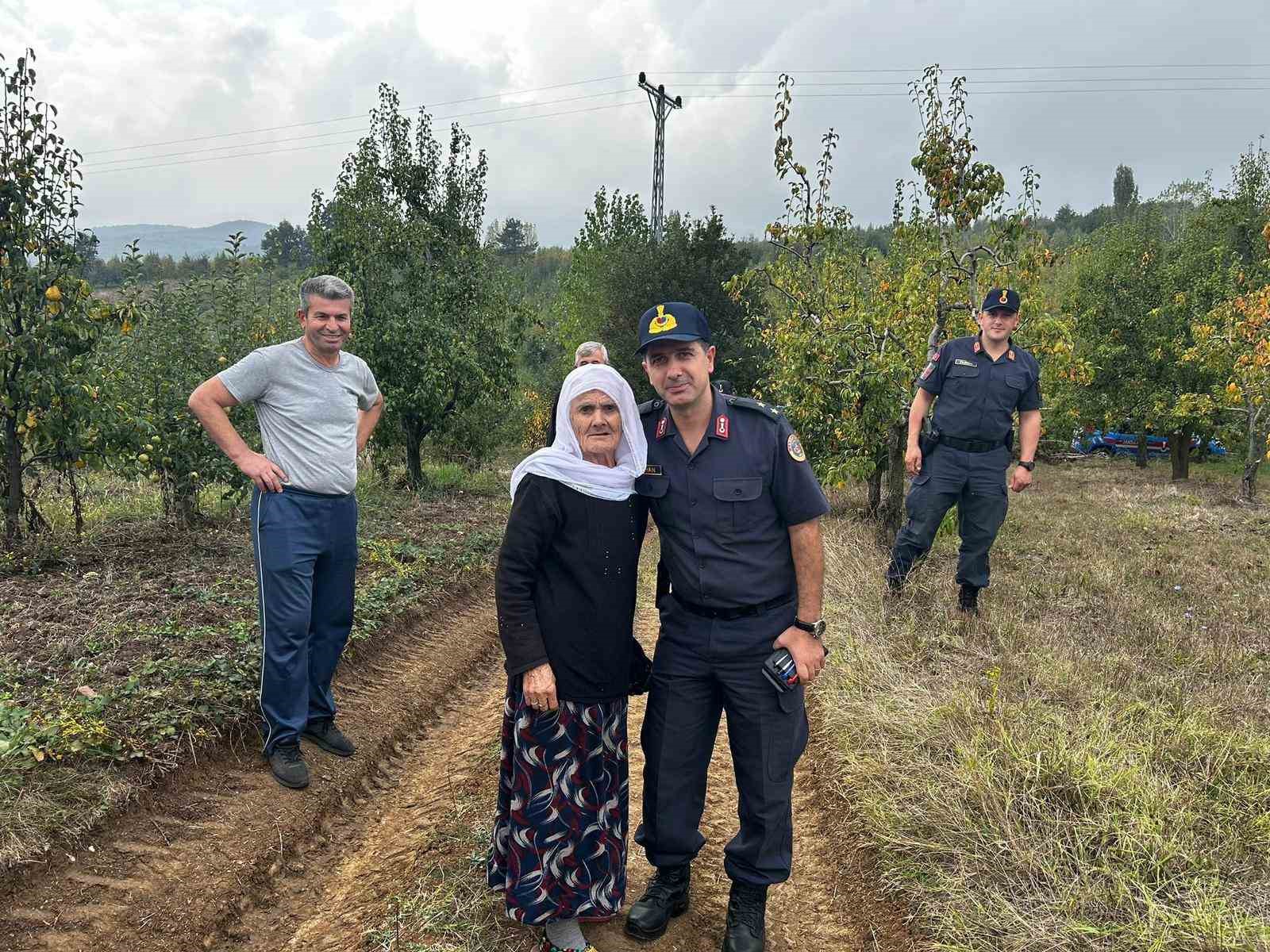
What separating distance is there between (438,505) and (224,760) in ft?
21.6

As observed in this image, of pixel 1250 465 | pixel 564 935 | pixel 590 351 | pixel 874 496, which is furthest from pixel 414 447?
pixel 1250 465

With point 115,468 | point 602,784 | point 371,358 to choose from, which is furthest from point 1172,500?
point 115,468

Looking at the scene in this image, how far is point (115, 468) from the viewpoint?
6.18m

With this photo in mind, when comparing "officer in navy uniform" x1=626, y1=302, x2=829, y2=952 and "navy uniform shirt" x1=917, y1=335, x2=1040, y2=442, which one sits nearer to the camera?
"officer in navy uniform" x1=626, y1=302, x2=829, y2=952

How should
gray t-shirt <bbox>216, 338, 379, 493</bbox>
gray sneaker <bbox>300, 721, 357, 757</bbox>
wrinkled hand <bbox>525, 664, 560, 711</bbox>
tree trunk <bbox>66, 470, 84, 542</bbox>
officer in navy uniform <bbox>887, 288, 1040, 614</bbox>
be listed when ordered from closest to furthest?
wrinkled hand <bbox>525, 664, 560, 711</bbox> → gray t-shirt <bbox>216, 338, 379, 493</bbox> → gray sneaker <bbox>300, 721, 357, 757</bbox> → officer in navy uniform <bbox>887, 288, 1040, 614</bbox> → tree trunk <bbox>66, 470, 84, 542</bbox>

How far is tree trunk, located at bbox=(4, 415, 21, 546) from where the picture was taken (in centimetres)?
573

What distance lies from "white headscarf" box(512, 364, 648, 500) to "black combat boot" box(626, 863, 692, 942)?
1.43 meters

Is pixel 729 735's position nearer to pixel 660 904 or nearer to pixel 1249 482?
pixel 660 904

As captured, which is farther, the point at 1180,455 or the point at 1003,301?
the point at 1180,455

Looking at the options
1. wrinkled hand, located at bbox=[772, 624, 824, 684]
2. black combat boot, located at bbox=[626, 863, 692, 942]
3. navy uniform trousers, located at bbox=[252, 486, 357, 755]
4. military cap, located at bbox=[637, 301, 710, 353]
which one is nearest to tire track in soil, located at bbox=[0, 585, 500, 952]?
navy uniform trousers, located at bbox=[252, 486, 357, 755]

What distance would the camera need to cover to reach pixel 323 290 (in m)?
3.71

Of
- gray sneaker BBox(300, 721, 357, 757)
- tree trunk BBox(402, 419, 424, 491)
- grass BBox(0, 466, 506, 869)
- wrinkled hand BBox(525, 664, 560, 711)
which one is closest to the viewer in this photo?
wrinkled hand BBox(525, 664, 560, 711)

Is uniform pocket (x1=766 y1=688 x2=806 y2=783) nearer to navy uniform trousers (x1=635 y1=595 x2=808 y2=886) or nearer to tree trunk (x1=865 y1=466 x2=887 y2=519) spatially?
navy uniform trousers (x1=635 y1=595 x2=808 y2=886)

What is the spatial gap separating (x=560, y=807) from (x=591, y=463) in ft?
3.74
